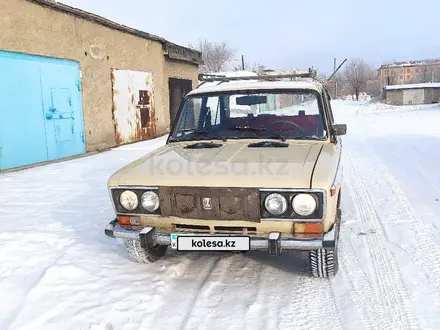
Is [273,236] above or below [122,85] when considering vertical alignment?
below

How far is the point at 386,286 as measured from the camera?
3.43 meters

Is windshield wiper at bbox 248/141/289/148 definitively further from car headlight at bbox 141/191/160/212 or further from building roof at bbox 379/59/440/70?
building roof at bbox 379/59/440/70

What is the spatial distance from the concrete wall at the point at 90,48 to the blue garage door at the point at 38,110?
286 millimetres

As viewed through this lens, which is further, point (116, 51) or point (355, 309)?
point (116, 51)

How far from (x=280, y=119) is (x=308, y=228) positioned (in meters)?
1.62

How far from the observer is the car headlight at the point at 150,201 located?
3.43 m

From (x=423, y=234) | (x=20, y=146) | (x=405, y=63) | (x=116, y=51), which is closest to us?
(x=423, y=234)

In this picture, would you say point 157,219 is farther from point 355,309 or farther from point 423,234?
point 423,234

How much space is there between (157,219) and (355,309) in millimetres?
1656

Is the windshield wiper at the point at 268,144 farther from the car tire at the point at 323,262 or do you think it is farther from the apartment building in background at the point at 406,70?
the apartment building in background at the point at 406,70

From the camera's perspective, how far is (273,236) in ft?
10.3

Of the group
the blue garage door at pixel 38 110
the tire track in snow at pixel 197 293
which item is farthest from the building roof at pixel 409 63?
the tire track in snow at pixel 197 293

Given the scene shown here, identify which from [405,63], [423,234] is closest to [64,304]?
[423,234]

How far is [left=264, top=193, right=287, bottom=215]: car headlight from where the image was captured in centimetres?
314
